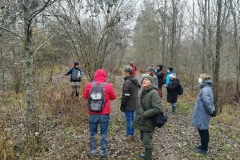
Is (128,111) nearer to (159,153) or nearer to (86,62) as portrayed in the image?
(159,153)

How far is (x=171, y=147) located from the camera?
460 centimetres

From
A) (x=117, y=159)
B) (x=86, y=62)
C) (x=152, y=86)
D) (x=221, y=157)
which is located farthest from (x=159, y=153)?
(x=86, y=62)

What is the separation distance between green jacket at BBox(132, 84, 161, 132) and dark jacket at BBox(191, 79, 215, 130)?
122 centimetres

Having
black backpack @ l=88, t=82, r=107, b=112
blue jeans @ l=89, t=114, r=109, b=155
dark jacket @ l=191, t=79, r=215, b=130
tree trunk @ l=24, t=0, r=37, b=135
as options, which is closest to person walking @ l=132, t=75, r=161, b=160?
blue jeans @ l=89, t=114, r=109, b=155

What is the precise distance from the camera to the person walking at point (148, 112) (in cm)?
344

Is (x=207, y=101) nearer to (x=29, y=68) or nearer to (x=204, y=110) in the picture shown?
(x=204, y=110)

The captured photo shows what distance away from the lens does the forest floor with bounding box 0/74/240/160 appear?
12.3 ft

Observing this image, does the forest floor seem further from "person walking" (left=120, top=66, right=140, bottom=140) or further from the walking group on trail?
"person walking" (left=120, top=66, right=140, bottom=140)

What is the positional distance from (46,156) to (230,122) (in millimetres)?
6253

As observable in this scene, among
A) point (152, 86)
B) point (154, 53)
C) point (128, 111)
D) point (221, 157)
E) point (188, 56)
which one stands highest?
point (154, 53)

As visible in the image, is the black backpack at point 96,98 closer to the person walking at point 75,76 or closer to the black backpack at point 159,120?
the black backpack at point 159,120

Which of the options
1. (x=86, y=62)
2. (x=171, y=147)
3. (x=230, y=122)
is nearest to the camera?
(x=171, y=147)

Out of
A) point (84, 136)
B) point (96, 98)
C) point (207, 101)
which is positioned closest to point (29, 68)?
point (96, 98)

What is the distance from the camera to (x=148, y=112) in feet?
11.3
